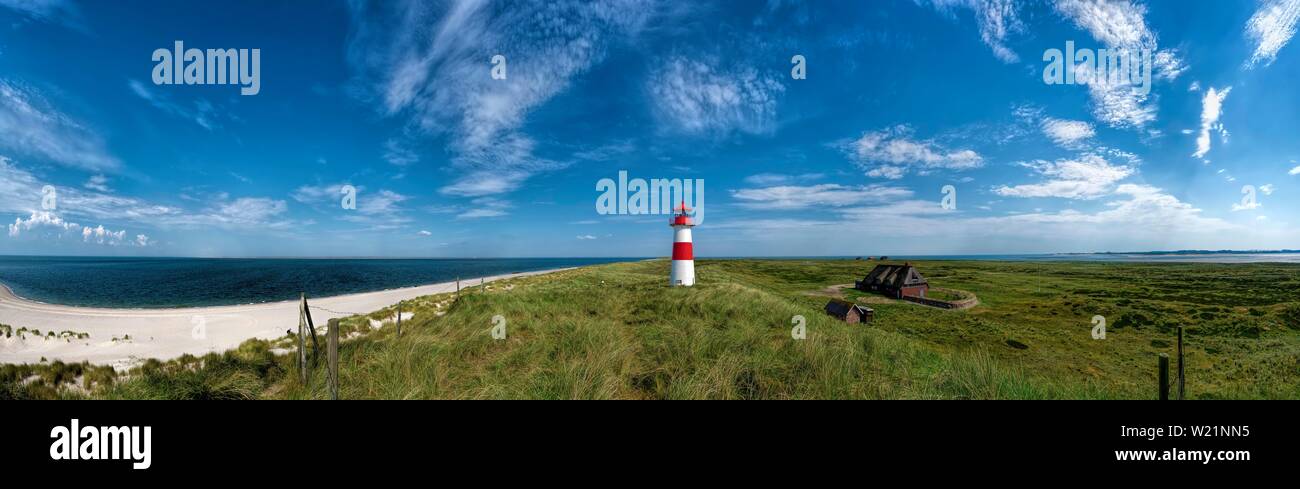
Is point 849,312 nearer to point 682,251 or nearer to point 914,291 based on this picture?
point 682,251

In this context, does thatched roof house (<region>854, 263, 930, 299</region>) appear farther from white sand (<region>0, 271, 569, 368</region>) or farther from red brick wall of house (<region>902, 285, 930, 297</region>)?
white sand (<region>0, 271, 569, 368</region>)

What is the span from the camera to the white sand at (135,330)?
13.1 meters

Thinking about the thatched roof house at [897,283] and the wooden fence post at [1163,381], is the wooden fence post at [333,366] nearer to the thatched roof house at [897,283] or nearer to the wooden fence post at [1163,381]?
the wooden fence post at [1163,381]

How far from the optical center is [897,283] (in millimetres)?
39219

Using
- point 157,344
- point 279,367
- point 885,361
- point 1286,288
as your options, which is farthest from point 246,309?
point 1286,288

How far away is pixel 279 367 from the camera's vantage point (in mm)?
6770

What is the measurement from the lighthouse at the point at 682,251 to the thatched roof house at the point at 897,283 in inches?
1170

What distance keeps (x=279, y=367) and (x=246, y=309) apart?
2983 cm

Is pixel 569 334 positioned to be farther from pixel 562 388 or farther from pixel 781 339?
pixel 781 339

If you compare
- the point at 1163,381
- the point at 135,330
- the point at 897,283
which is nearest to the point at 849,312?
the point at 1163,381

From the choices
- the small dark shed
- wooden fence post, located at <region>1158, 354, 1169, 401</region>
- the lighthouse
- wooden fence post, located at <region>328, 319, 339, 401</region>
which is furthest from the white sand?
the small dark shed

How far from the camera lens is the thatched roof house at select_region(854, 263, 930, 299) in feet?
127

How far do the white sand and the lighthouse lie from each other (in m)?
16.3

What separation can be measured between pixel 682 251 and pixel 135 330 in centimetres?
2609
